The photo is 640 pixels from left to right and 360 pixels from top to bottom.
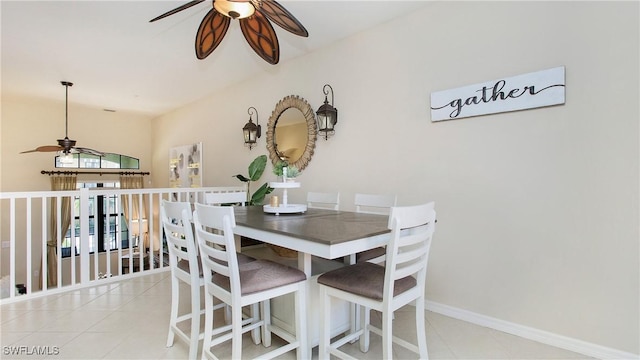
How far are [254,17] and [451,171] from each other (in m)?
1.84

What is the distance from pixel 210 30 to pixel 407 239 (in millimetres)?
1788

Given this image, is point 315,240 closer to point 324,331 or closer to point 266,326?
point 324,331

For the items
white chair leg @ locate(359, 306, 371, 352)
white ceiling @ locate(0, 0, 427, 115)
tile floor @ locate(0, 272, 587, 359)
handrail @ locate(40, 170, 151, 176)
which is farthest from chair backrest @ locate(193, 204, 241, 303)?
handrail @ locate(40, 170, 151, 176)

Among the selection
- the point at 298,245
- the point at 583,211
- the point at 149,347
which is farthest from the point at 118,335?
the point at 583,211

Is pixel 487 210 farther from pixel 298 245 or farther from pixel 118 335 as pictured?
pixel 118 335

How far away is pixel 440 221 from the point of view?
256 centimetres

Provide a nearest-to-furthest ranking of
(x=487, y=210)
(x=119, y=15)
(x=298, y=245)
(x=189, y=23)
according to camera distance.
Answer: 1. (x=298, y=245)
2. (x=487, y=210)
3. (x=119, y=15)
4. (x=189, y=23)

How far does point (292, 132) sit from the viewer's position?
3.77 meters

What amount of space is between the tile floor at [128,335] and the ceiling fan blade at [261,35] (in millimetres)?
1981

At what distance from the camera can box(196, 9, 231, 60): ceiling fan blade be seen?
1.94m

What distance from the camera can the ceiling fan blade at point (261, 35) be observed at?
1.96 meters

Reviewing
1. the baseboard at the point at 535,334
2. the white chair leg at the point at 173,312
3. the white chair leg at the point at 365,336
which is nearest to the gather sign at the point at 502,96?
the baseboard at the point at 535,334

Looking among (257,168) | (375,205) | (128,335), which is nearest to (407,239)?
(375,205)
